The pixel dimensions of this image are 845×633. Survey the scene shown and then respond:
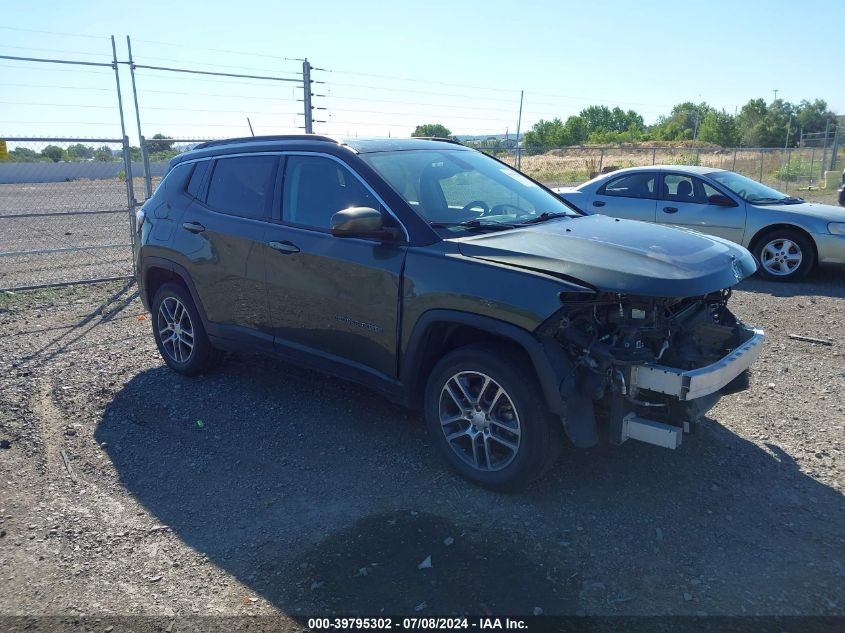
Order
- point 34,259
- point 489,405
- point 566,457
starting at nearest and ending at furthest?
point 489,405
point 566,457
point 34,259

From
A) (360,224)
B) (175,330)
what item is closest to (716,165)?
(175,330)

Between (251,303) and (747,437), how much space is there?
11.6ft

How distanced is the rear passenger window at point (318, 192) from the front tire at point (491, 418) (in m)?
1.20

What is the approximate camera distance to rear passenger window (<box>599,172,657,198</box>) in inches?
404

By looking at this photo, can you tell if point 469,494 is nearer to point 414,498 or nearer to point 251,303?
point 414,498

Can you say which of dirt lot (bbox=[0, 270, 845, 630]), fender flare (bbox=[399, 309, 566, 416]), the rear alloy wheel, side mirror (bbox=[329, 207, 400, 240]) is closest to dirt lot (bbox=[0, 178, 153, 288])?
dirt lot (bbox=[0, 270, 845, 630])

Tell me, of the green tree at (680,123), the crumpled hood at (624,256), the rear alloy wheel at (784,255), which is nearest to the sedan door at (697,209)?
the rear alloy wheel at (784,255)

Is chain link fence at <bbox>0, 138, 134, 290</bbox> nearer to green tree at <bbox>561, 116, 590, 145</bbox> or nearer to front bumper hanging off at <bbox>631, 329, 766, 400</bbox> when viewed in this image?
front bumper hanging off at <bbox>631, 329, 766, 400</bbox>

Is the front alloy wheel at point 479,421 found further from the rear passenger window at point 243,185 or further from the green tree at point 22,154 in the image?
the green tree at point 22,154

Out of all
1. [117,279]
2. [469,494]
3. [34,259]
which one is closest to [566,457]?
[469,494]

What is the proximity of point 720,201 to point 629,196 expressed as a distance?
4.09 ft

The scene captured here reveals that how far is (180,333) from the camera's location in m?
5.93

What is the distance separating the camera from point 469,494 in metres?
3.98

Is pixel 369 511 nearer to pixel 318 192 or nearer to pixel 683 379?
pixel 683 379
